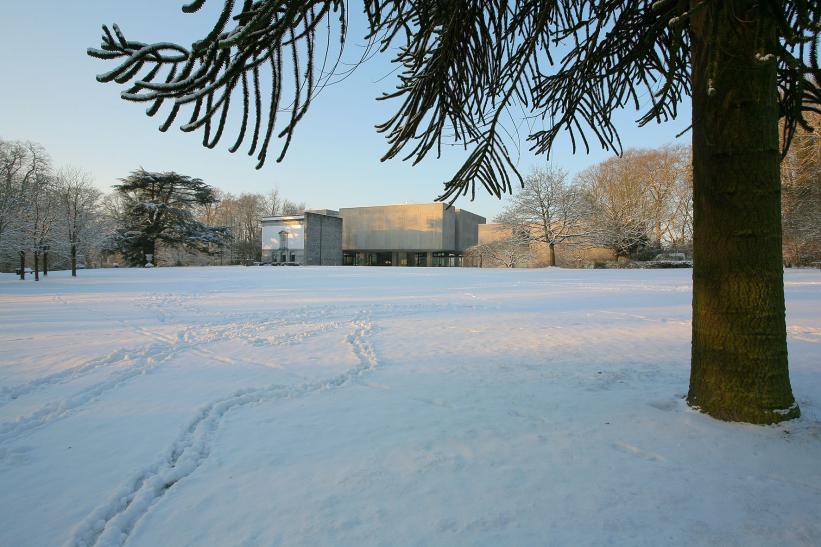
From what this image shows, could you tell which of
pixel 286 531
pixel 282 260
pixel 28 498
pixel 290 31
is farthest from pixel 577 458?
pixel 282 260

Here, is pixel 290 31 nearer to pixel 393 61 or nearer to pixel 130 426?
pixel 393 61

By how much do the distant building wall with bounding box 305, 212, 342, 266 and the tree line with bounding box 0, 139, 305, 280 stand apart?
8700 mm

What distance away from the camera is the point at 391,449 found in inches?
109

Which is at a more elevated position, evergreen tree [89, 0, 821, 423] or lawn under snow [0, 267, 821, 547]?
evergreen tree [89, 0, 821, 423]

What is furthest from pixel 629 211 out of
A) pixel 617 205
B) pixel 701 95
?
pixel 701 95

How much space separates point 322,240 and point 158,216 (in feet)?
57.4

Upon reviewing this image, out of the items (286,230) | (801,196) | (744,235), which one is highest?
(286,230)

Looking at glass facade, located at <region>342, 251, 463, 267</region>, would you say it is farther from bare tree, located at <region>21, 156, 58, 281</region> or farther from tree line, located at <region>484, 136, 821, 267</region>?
bare tree, located at <region>21, 156, 58, 281</region>

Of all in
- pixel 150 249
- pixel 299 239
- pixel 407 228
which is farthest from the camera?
pixel 407 228

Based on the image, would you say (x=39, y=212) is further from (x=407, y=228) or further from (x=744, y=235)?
(x=407, y=228)

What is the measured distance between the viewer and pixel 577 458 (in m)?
2.58

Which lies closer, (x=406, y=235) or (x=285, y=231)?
(x=285, y=231)

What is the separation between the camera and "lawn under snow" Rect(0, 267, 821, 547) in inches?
78.2

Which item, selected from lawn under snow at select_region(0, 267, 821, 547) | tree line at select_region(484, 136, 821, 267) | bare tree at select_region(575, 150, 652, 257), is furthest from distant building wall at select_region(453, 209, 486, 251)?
lawn under snow at select_region(0, 267, 821, 547)
